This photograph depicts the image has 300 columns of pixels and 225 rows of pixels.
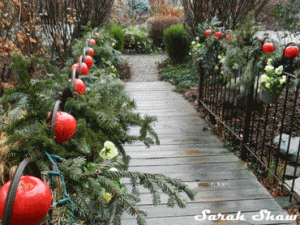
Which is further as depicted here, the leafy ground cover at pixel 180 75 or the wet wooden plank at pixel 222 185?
the leafy ground cover at pixel 180 75

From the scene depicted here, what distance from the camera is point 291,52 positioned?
9.02 feet

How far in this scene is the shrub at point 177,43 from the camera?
967 cm

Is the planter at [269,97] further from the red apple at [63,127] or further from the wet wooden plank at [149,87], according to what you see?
the wet wooden plank at [149,87]

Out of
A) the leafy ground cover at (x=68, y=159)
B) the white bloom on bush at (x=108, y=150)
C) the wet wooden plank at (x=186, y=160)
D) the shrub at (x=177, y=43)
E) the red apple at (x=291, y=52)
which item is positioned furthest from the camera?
the shrub at (x=177, y=43)

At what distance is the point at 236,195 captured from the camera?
2895mm

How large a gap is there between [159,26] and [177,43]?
3.85 metres

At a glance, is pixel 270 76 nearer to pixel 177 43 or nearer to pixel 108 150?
pixel 108 150

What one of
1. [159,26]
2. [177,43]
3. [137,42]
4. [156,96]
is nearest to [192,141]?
[156,96]

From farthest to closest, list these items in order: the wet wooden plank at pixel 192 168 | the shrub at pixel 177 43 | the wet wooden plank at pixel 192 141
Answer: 1. the shrub at pixel 177 43
2. the wet wooden plank at pixel 192 141
3. the wet wooden plank at pixel 192 168

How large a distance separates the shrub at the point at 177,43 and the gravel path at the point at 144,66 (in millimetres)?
905

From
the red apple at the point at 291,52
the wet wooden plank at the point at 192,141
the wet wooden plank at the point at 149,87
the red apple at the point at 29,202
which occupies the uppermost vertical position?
the red apple at the point at 291,52

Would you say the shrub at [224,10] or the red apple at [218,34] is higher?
→ the shrub at [224,10]

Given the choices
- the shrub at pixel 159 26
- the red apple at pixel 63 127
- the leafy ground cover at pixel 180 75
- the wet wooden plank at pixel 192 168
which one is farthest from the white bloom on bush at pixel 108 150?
the shrub at pixel 159 26

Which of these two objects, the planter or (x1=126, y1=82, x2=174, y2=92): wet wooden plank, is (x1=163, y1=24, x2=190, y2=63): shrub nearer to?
(x1=126, y1=82, x2=174, y2=92): wet wooden plank
